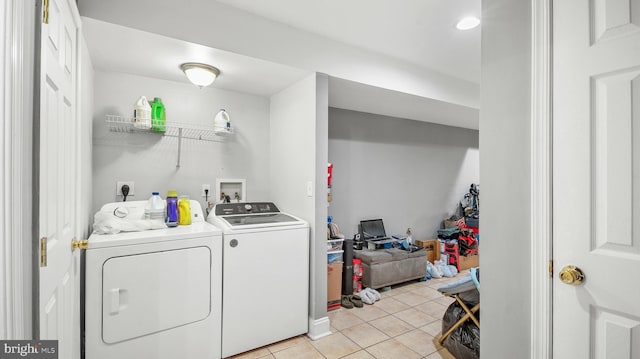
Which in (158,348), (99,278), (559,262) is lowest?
(158,348)

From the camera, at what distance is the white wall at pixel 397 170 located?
12.3 feet

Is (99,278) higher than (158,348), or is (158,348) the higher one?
(99,278)

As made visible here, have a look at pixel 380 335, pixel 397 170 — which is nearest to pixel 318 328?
pixel 380 335

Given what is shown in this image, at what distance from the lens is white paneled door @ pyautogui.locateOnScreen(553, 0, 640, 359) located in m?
0.98

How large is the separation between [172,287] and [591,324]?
84.1 inches

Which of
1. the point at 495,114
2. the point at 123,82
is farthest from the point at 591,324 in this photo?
the point at 123,82

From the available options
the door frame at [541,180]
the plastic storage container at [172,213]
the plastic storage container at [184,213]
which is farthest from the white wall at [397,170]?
the door frame at [541,180]

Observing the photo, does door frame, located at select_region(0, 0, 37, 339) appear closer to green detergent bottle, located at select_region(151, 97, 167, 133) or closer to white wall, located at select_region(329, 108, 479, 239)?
green detergent bottle, located at select_region(151, 97, 167, 133)

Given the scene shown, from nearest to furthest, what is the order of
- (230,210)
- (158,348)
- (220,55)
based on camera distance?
(158,348) < (220,55) < (230,210)

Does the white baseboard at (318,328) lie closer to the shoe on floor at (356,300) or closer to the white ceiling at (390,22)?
the shoe on floor at (356,300)

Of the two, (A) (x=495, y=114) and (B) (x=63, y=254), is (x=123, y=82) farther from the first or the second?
(A) (x=495, y=114)

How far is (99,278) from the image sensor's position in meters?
1.70

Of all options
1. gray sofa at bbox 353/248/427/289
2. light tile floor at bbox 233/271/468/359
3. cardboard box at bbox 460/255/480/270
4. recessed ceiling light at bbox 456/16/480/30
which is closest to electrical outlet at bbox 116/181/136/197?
light tile floor at bbox 233/271/468/359

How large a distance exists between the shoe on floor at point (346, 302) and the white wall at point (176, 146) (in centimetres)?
136
